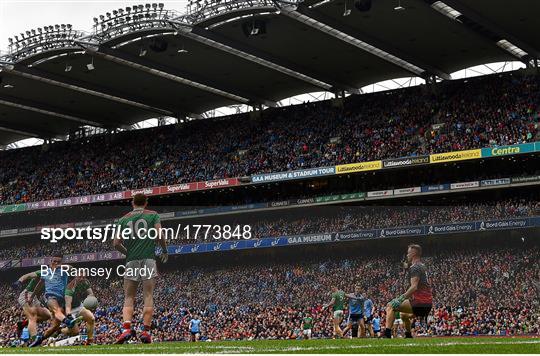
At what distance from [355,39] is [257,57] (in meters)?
5.75

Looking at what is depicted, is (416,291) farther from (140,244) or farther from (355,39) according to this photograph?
(355,39)

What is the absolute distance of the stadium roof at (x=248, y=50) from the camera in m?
41.2

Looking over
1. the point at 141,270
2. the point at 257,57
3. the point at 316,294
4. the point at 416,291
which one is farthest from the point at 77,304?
the point at 257,57

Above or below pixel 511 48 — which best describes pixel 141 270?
below

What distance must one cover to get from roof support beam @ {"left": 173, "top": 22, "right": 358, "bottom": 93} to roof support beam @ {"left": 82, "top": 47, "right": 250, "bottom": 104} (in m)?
5.02

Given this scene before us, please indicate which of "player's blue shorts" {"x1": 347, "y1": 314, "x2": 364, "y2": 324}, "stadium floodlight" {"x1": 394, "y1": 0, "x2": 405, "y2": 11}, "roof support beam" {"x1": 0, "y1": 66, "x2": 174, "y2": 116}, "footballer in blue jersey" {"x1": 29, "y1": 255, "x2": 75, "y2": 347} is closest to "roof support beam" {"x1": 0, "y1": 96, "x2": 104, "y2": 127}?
"roof support beam" {"x1": 0, "y1": 66, "x2": 174, "y2": 116}

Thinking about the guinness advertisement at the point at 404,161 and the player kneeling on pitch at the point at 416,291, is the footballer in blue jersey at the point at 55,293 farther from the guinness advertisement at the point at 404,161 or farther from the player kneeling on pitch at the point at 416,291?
the guinness advertisement at the point at 404,161

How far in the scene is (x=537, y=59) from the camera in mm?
46562

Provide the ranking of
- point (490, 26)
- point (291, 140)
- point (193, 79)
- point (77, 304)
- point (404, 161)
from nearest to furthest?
point (77, 304) → point (490, 26) → point (404, 161) → point (193, 79) → point (291, 140)

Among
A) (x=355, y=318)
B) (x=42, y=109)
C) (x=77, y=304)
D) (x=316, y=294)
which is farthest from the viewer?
(x=42, y=109)

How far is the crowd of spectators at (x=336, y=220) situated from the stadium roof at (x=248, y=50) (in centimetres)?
807

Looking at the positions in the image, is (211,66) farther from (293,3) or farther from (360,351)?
(360,351)

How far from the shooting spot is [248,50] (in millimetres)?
45844

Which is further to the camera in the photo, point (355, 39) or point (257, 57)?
point (257, 57)
